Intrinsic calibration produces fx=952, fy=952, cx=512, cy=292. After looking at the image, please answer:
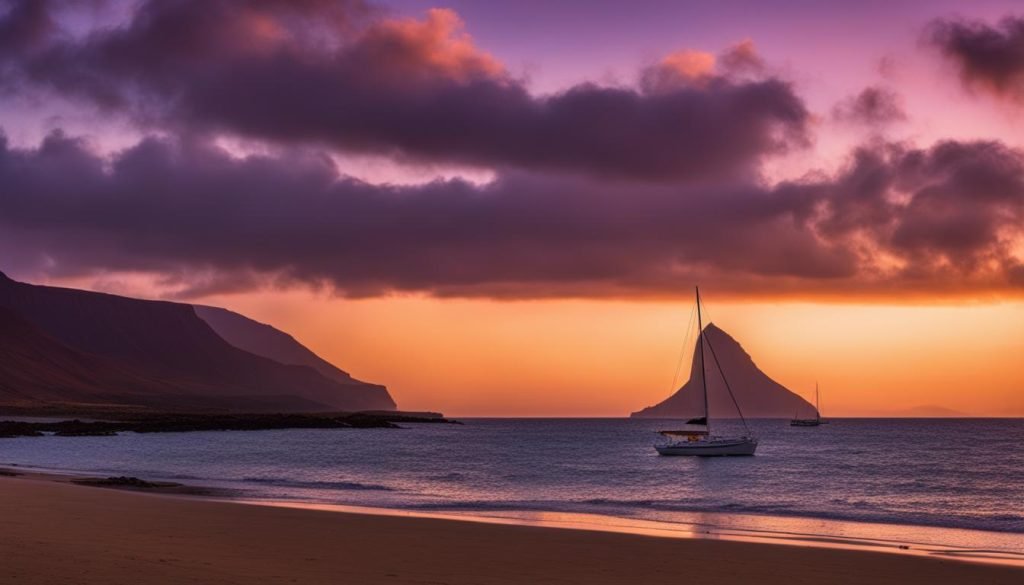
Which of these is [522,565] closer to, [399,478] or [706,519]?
[706,519]

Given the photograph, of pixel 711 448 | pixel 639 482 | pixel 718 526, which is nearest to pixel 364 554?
pixel 718 526

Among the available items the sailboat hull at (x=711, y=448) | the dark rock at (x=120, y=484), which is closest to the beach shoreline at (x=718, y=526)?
the dark rock at (x=120, y=484)

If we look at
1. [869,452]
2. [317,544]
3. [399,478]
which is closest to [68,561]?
[317,544]

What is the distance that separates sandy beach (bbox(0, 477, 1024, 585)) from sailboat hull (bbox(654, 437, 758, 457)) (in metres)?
68.3

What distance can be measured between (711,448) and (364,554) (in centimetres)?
7937

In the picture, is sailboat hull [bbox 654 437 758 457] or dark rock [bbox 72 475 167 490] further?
sailboat hull [bbox 654 437 758 457]

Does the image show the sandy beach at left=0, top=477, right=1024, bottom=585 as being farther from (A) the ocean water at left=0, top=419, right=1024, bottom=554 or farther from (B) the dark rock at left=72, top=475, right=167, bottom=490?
(B) the dark rock at left=72, top=475, right=167, bottom=490

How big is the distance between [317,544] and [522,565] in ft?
19.3

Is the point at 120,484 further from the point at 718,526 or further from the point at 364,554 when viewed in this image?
the point at 718,526

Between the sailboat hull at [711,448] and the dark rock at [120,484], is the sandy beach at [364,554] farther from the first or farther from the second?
the sailboat hull at [711,448]

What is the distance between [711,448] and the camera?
98312mm

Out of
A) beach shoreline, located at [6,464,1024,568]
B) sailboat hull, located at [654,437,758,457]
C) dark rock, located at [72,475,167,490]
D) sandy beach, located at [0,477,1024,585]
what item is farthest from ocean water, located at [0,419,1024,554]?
sandy beach, located at [0,477,1024,585]

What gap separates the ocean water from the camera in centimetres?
4181

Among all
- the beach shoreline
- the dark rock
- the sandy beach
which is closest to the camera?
the sandy beach
